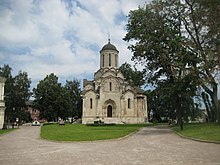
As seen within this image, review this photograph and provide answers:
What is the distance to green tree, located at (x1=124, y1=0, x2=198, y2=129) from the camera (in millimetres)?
27750

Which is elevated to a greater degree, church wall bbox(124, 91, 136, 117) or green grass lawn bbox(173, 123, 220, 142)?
church wall bbox(124, 91, 136, 117)

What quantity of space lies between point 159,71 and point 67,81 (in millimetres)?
53493

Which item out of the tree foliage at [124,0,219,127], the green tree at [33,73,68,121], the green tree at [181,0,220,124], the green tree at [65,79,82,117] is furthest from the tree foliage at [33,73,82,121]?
the green tree at [181,0,220,124]

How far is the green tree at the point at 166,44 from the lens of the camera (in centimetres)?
2775

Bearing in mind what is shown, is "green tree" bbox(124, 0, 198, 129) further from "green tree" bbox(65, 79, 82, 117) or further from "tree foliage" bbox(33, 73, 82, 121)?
"green tree" bbox(65, 79, 82, 117)

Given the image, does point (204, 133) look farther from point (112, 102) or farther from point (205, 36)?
point (112, 102)

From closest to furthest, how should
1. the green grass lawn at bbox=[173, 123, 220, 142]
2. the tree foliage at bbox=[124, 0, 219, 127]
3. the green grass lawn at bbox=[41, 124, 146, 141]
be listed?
the green grass lawn at bbox=[173, 123, 220, 142], the green grass lawn at bbox=[41, 124, 146, 141], the tree foliage at bbox=[124, 0, 219, 127]

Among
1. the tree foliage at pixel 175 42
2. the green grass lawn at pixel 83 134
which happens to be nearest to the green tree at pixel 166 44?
the tree foliage at pixel 175 42

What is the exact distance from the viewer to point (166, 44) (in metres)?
29.2

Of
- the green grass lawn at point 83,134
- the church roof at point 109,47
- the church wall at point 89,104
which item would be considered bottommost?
the green grass lawn at point 83,134

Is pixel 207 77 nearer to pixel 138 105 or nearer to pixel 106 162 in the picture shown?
pixel 106 162

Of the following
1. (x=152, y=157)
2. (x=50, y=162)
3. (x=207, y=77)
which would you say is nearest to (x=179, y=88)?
(x=207, y=77)

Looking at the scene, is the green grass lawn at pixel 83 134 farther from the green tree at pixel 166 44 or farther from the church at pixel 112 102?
the church at pixel 112 102

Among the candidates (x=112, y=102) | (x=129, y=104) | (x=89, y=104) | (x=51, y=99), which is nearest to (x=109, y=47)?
(x=112, y=102)
